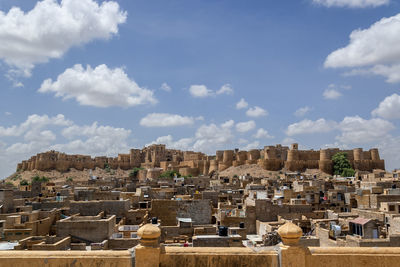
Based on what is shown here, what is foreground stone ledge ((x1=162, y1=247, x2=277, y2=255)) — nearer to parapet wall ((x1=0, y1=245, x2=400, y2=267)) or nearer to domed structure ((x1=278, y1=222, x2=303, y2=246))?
parapet wall ((x1=0, y1=245, x2=400, y2=267))

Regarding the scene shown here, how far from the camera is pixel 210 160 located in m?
72.2

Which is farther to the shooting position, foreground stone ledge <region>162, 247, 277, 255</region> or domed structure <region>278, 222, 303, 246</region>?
foreground stone ledge <region>162, 247, 277, 255</region>

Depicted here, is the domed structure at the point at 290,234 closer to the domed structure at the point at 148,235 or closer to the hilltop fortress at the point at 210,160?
the domed structure at the point at 148,235

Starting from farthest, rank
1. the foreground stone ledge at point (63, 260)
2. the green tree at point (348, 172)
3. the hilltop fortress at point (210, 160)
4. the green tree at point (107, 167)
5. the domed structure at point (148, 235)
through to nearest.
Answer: the green tree at point (107, 167) < the hilltop fortress at point (210, 160) < the green tree at point (348, 172) < the foreground stone ledge at point (63, 260) < the domed structure at point (148, 235)

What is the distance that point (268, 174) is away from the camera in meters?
58.8

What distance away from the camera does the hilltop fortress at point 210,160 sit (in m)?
63.2

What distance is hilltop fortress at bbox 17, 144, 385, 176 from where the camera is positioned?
207 feet

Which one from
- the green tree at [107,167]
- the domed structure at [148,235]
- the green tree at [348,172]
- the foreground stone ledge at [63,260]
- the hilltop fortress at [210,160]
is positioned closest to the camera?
the domed structure at [148,235]

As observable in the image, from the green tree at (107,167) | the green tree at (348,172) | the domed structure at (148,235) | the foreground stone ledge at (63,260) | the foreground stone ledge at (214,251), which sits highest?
the green tree at (107,167)

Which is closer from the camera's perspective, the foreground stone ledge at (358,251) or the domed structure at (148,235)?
the domed structure at (148,235)

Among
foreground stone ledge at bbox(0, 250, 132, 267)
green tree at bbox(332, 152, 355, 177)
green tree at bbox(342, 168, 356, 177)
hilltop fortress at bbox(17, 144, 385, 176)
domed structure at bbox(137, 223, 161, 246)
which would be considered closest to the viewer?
domed structure at bbox(137, 223, 161, 246)

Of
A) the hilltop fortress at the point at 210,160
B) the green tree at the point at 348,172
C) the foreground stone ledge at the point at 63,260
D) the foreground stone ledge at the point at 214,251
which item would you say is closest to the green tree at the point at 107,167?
the hilltop fortress at the point at 210,160

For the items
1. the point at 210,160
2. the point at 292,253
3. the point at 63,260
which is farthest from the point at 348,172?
the point at 63,260

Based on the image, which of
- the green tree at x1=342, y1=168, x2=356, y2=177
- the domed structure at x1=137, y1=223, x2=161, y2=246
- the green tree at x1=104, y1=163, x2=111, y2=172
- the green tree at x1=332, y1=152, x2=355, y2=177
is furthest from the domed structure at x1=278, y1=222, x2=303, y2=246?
the green tree at x1=104, y1=163, x2=111, y2=172
